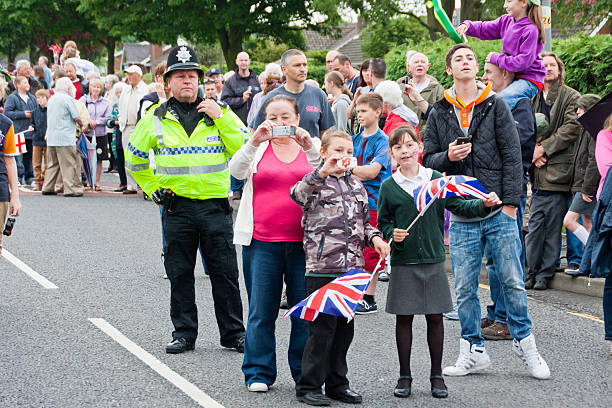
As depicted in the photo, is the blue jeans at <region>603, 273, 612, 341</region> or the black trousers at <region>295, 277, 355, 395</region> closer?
the black trousers at <region>295, 277, 355, 395</region>

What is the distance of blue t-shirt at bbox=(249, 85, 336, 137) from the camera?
8.17 m

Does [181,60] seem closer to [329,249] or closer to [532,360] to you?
[329,249]

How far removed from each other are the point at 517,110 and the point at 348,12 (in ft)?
102

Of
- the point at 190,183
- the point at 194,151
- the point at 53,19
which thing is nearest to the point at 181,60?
the point at 194,151

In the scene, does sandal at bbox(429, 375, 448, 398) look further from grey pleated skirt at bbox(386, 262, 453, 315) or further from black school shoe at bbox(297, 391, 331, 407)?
black school shoe at bbox(297, 391, 331, 407)

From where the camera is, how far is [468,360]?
6.31m

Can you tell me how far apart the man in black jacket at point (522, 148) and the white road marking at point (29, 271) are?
444cm

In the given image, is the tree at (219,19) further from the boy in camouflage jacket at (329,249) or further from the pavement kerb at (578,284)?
the boy in camouflage jacket at (329,249)

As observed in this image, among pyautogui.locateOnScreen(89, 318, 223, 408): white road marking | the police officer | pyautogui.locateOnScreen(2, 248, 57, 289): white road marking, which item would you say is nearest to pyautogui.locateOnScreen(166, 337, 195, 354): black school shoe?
the police officer

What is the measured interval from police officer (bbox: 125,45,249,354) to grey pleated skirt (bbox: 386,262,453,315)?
1.53m

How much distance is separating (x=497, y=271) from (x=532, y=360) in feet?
2.19

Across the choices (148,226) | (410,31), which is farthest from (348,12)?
(148,226)

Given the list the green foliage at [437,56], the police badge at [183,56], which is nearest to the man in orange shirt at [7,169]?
the police badge at [183,56]

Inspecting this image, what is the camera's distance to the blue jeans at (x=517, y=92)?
7.48 m
